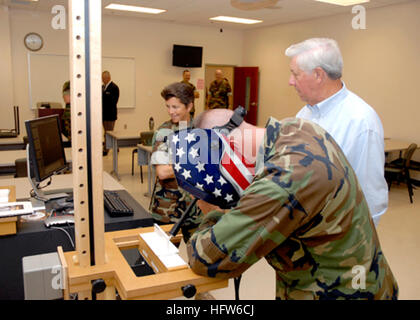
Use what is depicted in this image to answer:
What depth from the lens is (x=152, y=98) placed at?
1005 centimetres

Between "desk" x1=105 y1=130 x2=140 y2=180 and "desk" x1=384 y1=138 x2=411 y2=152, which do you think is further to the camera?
"desk" x1=105 y1=130 x2=140 y2=180

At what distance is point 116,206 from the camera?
7.23ft

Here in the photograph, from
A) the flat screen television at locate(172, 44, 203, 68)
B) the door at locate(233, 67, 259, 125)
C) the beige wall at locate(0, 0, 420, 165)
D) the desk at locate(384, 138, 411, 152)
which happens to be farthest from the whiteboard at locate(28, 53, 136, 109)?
the desk at locate(384, 138, 411, 152)

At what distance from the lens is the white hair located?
175cm

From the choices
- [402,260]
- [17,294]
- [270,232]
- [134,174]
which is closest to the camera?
[270,232]

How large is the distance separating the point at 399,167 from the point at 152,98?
6412 millimetres

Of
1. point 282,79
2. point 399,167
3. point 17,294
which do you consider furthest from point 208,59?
point 17,294

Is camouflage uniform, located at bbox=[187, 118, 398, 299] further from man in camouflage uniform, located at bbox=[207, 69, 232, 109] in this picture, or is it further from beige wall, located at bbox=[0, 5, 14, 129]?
man in camouflage uniform, located at bbox=[207, 69, 232, 109]

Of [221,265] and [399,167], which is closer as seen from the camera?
[221,265]

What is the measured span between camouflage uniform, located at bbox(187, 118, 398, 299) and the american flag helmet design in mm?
56

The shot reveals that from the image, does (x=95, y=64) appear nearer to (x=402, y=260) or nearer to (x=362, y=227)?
(x=362, y=227)

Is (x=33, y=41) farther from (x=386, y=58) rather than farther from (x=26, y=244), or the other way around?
(x=26, y=244)

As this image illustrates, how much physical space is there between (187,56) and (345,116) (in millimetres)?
8732

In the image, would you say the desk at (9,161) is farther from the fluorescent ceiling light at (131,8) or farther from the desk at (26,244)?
the fluorescent ceiling light at (131,8)
